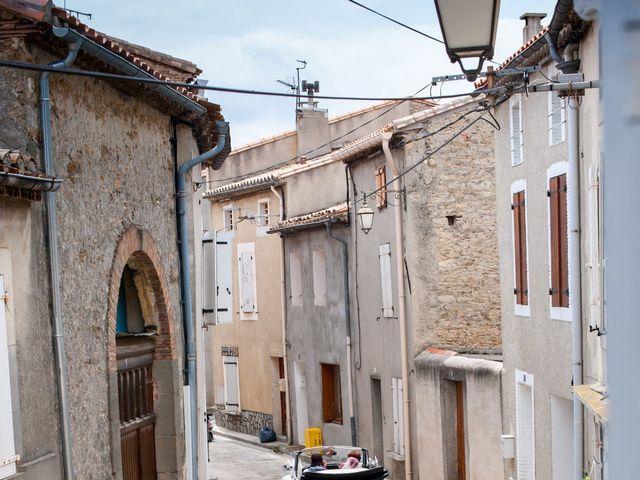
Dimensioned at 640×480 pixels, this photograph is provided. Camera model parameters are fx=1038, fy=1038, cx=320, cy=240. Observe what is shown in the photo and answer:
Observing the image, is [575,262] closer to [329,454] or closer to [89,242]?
[89,242]

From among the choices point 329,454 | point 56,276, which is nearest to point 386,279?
point 329,454

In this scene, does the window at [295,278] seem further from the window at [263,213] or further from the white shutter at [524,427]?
the white shutter at [524,427]

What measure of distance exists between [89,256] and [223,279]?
16.7ft

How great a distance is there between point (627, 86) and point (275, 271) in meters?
28.3

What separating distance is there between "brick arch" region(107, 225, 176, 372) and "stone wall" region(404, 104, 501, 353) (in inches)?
378

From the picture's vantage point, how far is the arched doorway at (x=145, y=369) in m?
10.7

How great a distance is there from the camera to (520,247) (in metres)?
14.9

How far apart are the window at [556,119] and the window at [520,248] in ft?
5.39

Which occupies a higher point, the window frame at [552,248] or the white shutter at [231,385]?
the window frame at [552,248]

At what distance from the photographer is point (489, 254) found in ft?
68.5

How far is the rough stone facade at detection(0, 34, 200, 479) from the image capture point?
755cm

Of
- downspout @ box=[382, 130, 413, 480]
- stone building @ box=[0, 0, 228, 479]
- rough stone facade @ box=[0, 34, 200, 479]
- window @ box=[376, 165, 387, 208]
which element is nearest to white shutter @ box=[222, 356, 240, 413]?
window @ box=[376, 165, 387, 208]

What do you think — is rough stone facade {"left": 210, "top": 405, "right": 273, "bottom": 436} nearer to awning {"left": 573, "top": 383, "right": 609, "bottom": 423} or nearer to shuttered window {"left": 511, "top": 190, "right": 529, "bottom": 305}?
shuttered window {"left": 511, "top": 190, "right": 529, "bottom": 305}

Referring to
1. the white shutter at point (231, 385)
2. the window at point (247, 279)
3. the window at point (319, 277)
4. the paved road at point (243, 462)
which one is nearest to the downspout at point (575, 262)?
the paved road at point (243, 462)
